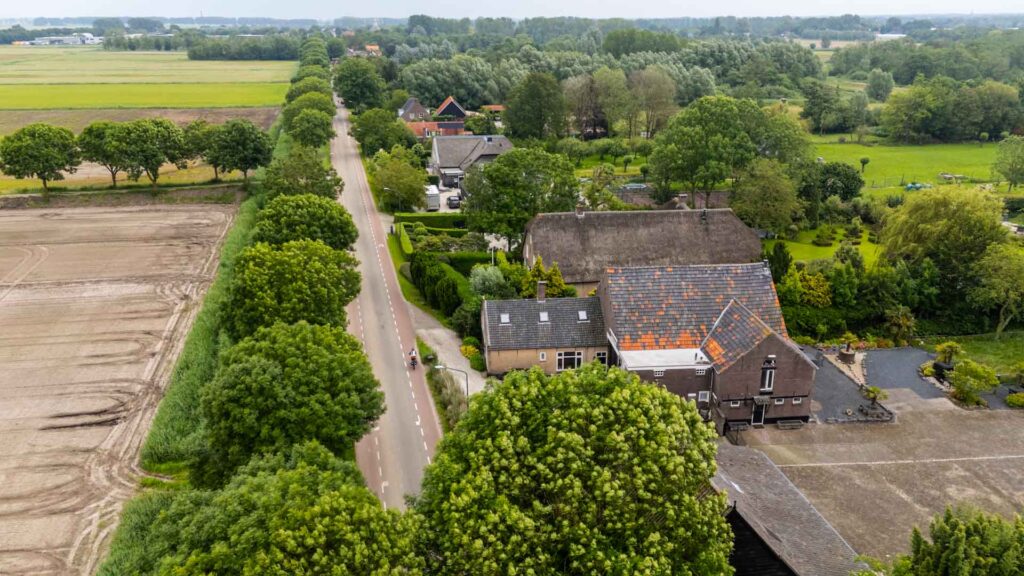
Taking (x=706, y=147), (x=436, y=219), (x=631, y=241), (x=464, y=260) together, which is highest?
(x=706, y=147)

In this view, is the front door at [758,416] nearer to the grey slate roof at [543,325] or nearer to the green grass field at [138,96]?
the grey slate roof at [543,325]

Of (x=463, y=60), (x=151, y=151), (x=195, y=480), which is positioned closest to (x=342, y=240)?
(x=195, y=480)

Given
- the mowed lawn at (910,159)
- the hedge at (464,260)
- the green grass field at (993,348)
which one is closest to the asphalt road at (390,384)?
the hedge at (464,260)

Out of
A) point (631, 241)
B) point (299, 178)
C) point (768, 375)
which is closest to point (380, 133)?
point (299, 178)

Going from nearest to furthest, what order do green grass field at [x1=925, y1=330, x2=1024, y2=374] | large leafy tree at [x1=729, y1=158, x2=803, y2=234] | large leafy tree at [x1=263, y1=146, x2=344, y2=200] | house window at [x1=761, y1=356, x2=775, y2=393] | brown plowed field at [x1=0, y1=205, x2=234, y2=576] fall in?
brown plowed field at [x1=0, y1=205, x2=234, y2=576] < house window at [x1=761, y1=356, x2=775, y2=393] < green grass field at [x1=925, y1=330, x2=1024, y2=374] < large leafy tree at [x1=729, y1=158, x2=803, y2=234] < large leafy tree at [x1=263, y1=146, x2=344, y2=200]

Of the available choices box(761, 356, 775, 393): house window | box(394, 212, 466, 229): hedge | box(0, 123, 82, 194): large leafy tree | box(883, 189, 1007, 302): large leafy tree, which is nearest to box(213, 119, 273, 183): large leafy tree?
box(0, 123, 82, 194): large leafy tree

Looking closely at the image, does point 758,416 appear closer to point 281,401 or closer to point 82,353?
point 281,401

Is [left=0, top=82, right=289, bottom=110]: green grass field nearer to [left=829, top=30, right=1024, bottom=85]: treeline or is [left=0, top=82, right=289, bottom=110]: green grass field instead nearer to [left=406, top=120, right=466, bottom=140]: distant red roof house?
[left=406, top=120, right=466, bottom=140]: distant red roof house
